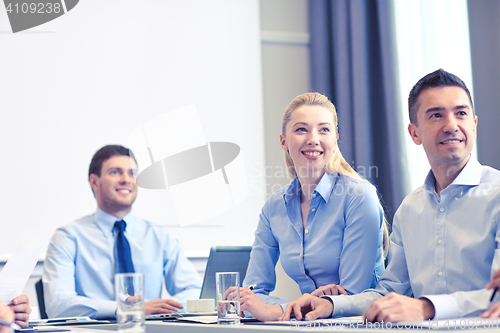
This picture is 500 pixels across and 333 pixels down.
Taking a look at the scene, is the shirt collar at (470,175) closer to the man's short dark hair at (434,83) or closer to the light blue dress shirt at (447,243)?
the light blue dress shirt at (447,243)

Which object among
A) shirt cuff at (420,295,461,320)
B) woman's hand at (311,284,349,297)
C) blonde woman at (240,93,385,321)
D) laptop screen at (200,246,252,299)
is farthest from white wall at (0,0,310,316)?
shirt cuff at (420,295,461,320)

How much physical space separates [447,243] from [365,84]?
6.29 feet

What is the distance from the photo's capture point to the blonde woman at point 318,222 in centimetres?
166

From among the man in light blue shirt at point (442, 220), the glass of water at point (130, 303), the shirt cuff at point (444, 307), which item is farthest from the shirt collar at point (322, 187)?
the glass of water at point (130, 303)

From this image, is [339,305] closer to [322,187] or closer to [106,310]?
[322,187]

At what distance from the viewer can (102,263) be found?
245 centimetres

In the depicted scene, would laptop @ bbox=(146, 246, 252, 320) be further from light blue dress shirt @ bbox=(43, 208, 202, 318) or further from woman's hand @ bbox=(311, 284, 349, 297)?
woman's hand @ bbox=(311, 284, 349, 297)

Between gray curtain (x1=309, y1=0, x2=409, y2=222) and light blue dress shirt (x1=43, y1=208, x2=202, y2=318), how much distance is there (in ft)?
4.21

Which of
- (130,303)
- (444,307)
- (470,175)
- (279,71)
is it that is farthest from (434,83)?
(279,71)

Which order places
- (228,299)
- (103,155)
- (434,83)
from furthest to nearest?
(103,155), (434,83), (228,299)

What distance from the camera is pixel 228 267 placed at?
82.9 inches

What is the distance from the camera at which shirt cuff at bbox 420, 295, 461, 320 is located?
1.08 meters

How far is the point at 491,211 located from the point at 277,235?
31.3 inches

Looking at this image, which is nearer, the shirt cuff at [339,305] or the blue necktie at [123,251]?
the shirt cuff at [339,305]
